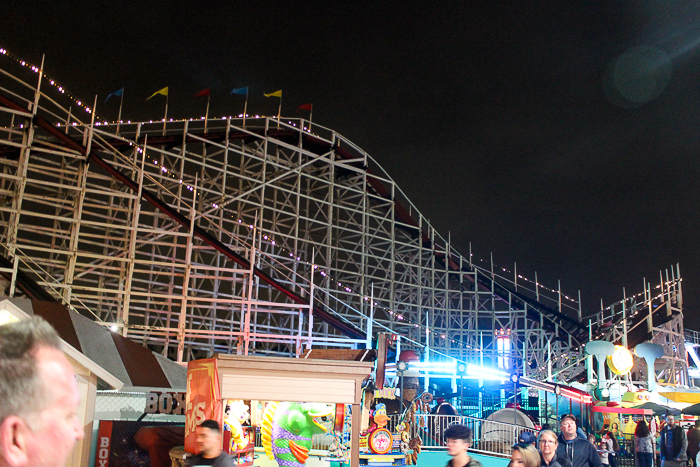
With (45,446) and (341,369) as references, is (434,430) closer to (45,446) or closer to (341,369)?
(341,369)

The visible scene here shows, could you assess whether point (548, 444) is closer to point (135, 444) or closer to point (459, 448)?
point (459, 448)

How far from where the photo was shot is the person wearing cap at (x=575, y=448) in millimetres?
5051

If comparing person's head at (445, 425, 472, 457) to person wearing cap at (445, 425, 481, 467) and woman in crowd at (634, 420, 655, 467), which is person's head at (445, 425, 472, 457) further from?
woman in crowd at (634, 420, 655, 467)

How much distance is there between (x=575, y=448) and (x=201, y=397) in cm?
359

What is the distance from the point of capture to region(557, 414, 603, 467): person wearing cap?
5051 millimetres

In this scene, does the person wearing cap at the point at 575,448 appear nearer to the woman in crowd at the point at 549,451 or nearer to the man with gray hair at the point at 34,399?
the woman in crowd at the point at 549,451

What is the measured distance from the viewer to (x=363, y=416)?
10102 mm

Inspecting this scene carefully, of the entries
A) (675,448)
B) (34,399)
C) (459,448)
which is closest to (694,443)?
(675,448)

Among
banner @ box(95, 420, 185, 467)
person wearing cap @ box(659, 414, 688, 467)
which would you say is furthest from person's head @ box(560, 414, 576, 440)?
person wearing cap @ box(659, 414, 688, 467)

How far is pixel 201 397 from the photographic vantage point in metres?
6.41

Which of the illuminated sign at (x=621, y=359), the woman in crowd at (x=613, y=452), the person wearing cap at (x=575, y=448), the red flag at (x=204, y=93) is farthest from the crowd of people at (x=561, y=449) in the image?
the red flag at (x=204, y=93)

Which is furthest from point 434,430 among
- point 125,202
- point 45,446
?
point 45,446

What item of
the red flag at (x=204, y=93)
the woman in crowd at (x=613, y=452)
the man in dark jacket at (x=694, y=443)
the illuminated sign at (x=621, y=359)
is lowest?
the woman in crowd at (x=613, y=452)

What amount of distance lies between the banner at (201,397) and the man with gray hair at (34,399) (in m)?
5.33
